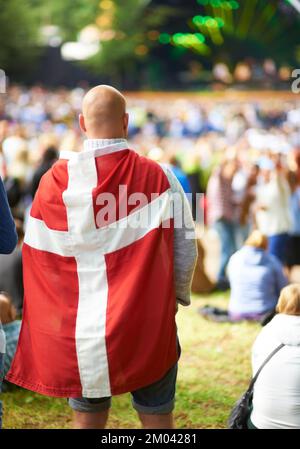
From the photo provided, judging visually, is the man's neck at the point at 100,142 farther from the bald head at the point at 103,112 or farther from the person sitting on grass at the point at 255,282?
the person sitting on grass at the point at 255,282

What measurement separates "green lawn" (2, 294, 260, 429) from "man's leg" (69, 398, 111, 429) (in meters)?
1.25

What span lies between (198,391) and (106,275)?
2192 millimetres

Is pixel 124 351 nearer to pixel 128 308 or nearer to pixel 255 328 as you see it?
pixel 128 308

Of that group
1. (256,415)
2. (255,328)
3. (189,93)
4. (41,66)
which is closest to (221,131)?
(189,93)

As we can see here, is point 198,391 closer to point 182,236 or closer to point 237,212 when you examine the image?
point 182,236

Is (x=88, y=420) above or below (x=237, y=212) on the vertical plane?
below

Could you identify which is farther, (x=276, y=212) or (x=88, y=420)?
(x=276, y=212)

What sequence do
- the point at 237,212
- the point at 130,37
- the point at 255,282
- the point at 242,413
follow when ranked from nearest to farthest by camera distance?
the point at 242,413
the point at 255,282
the point at 237,212
the point at 130,37

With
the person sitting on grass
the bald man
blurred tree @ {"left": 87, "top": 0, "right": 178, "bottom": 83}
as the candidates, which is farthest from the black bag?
blurred tree @ {"left": 87, "top": 0, "right": 178, "bottom": 83}

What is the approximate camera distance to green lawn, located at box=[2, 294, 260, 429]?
4.07m

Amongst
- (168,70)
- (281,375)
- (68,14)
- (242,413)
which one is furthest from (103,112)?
(68,14)

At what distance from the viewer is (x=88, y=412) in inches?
109

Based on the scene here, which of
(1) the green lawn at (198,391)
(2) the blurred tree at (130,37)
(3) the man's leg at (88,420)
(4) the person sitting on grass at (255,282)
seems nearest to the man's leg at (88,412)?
(3) the man's leg at (88,420)

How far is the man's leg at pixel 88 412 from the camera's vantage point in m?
2.76
